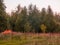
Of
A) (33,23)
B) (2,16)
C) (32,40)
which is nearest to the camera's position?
(32,40)

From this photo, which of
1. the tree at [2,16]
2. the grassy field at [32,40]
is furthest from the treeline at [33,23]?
the grassy field at [32,40]

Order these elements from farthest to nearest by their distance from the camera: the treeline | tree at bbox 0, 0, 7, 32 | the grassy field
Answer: the treeline → tree at bbox 0, 0, 7, 32 → the grassy field

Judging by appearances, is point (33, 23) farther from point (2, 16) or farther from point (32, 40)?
point (32, 40)

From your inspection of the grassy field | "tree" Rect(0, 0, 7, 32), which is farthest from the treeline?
the grassy field

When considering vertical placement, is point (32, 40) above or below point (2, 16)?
below

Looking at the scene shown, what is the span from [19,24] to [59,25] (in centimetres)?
1633

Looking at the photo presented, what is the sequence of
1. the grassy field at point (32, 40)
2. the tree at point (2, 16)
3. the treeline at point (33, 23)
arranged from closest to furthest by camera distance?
1. the grassy field at point (32, 40)
2. the tree at point (2, 16)
3. the treeline at point (33, 23)

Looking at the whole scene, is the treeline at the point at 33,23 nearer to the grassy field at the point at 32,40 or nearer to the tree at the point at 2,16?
the tree at the point at 2,16

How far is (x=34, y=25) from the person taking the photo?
259ft

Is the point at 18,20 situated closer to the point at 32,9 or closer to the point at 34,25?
the point at 34,25

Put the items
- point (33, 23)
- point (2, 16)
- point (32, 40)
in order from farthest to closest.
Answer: point (33, 23)
point (2, 16)
point (32, 40)

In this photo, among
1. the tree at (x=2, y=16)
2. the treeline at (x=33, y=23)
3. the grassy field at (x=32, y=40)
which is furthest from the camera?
the treeline at (x=33, y=23)

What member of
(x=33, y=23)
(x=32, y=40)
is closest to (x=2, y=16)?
(x=32, y=40)

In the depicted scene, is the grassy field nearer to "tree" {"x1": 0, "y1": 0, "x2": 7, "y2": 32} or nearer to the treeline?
"tree" {"x1": 0, "y1": 0, "x2": 7, "y2": 32}
